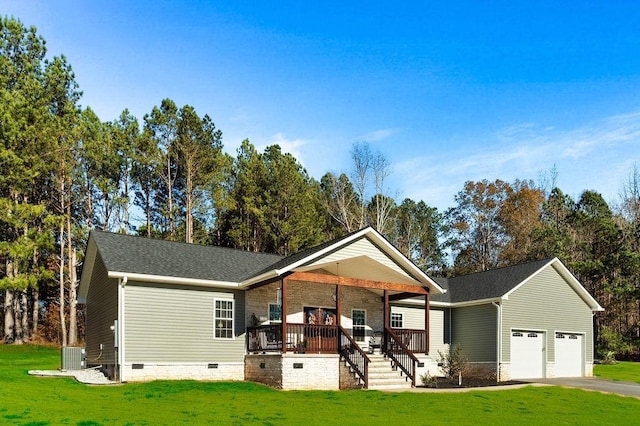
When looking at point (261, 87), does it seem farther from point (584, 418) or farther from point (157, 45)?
point (584, 418)

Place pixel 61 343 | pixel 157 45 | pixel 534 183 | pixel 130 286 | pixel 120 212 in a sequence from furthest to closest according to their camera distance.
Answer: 1. pixel 534 183
2. pixel 120 212
3. pixel 61 343
4. pixel 157 45
5. pixel 130 286

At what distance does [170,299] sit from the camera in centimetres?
1920

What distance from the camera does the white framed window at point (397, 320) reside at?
25266 millimetres

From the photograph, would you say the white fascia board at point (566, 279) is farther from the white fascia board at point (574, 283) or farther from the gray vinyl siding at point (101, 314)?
the gray vinyl siding at point (101, 314)

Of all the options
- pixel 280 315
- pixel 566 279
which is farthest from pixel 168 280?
pixel 566 279

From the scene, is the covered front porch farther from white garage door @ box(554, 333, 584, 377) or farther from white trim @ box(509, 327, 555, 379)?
white garage door @ box(554, 333, 584, 377)

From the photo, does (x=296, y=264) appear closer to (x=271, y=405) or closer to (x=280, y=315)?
(x=280, y=315)

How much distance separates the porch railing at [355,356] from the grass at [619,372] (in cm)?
1276

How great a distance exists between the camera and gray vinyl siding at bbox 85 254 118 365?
1928 cm

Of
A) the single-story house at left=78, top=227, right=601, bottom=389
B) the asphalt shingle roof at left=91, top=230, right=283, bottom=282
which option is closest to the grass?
the single-story house at left=78, top=227, right=601, bottom=389

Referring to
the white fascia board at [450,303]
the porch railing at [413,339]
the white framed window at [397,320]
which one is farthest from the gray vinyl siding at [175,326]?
the white fascia board at [450,303]

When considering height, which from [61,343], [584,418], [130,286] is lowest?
[61,343]

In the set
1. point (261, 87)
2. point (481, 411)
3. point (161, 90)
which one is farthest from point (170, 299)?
point (161, 90)

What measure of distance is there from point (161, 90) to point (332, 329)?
81.6 feet
